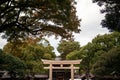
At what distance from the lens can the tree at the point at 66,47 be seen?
68.2 m

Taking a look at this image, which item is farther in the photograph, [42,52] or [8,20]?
[42,52]

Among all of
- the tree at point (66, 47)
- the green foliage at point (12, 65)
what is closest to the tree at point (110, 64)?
the green foliage at point (12, 65)

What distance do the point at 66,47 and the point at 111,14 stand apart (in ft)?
186

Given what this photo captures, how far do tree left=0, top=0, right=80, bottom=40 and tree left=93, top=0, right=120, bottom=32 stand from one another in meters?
1.50

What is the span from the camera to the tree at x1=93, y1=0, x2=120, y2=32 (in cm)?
1281

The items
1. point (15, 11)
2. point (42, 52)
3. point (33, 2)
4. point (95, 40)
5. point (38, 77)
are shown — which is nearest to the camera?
point (33, 2)

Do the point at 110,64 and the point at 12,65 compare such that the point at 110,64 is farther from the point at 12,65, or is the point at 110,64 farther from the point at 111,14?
the point at 111,14

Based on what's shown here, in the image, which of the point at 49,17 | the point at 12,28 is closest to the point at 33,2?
the point at 49,17

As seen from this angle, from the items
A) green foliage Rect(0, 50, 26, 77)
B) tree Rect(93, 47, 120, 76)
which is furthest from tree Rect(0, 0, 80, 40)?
green foliage Rect(0, 50, 26, 77)

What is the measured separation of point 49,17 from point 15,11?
158cm

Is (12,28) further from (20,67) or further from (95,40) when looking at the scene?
(95,40)

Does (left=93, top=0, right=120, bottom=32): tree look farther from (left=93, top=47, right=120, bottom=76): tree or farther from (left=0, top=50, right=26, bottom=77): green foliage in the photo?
(left=0, top=50, right=26, bottom=77): green foliage

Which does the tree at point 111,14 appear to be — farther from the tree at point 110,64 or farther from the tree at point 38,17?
the tree at point 110,64

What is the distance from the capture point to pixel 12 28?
14.4 m
